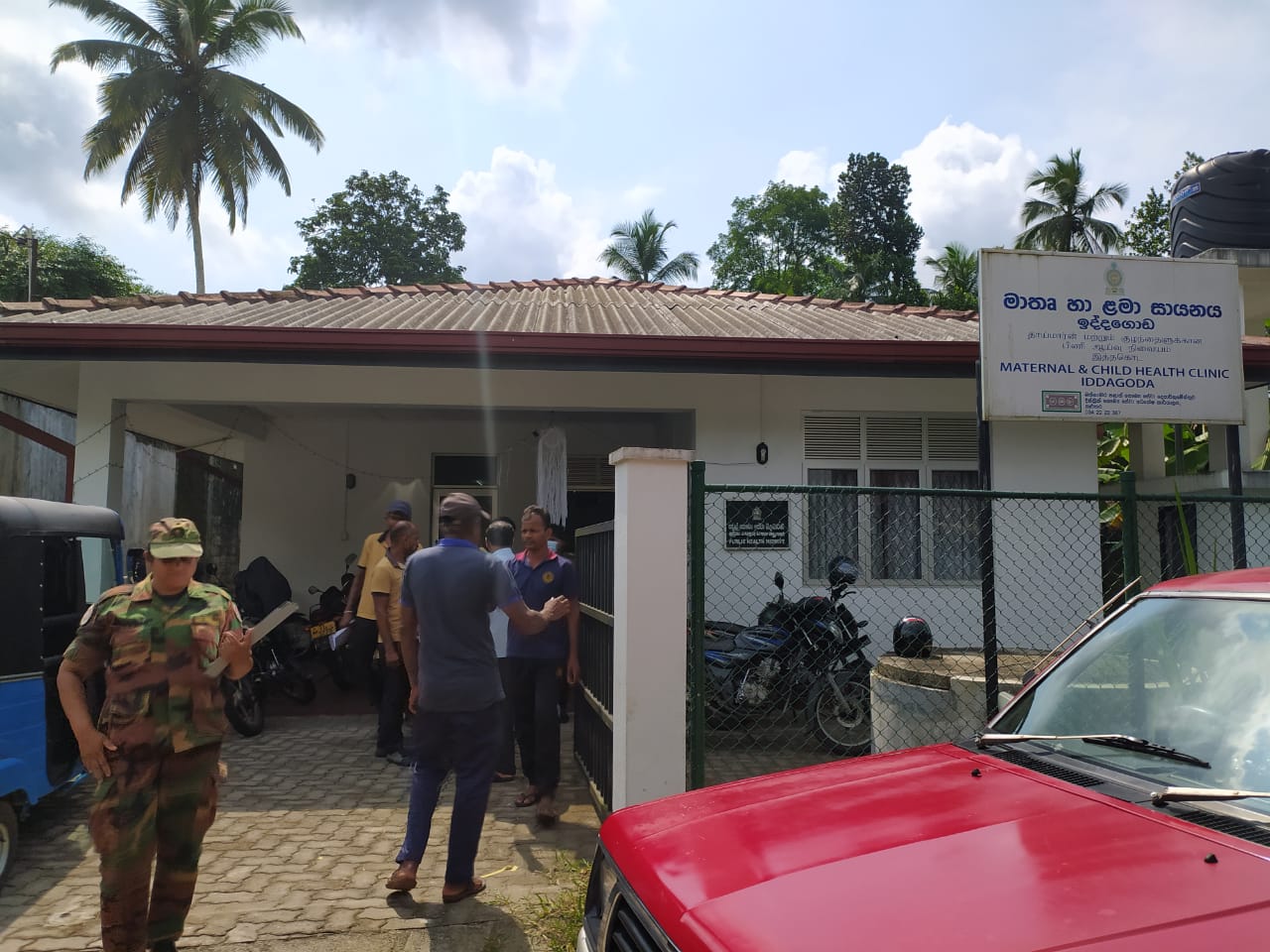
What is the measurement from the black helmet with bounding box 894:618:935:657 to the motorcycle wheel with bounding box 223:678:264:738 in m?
5.09

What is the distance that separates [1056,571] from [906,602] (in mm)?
1329

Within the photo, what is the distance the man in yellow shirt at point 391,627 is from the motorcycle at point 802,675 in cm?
227

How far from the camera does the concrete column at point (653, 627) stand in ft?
13.4

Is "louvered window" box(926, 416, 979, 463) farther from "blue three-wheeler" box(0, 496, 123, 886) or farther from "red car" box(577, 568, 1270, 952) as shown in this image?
"blue three-wheeler" box(0, 496, 123, 886)

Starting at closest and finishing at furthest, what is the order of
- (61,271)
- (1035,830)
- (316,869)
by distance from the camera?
(1035,830) → (316,869) → (61,271)

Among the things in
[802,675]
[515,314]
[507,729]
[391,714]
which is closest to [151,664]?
[507,729]

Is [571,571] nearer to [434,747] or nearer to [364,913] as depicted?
[434,747]

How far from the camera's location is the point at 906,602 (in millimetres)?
8117

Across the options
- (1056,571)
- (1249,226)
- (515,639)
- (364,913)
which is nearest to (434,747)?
(364,913)

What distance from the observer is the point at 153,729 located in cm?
307

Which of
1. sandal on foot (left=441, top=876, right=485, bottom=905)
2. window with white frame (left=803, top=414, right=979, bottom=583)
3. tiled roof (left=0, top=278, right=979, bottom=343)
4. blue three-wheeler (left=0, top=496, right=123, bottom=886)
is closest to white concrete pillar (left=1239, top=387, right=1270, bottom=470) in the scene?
tiled roof (left=0, top=278, right=979, bottom=343)

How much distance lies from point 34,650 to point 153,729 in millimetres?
1655

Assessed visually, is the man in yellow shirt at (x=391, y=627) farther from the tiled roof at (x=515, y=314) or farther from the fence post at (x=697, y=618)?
the fence post at (x=697, y=618)

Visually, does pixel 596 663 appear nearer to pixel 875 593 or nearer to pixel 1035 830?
pixel 1035 830
